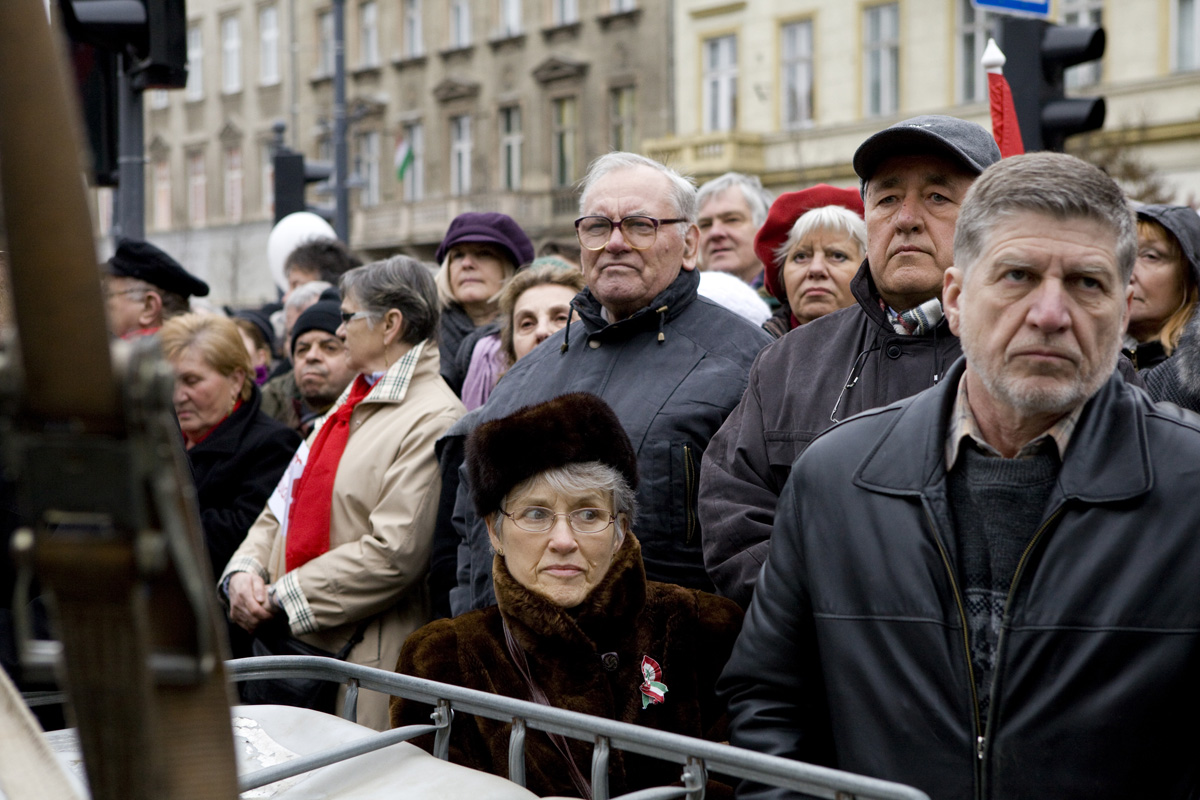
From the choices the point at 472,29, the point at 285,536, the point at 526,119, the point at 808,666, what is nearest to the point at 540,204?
the point at 526,119

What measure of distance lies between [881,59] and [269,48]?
21.2m

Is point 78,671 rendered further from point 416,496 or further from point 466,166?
point 466,166

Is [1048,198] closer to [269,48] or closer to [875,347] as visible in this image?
[875,347]

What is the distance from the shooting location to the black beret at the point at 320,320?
5547mm

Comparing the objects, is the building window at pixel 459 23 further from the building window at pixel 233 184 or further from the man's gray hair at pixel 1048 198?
the man's gray hair at pixel 1048 198

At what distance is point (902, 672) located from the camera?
7.43 feet

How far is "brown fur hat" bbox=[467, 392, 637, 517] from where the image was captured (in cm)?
328

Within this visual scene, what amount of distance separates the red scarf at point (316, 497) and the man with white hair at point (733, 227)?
2.27m

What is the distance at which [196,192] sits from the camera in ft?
138

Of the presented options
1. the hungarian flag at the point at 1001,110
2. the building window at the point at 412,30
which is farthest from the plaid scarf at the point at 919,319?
the building window at the point at 412,30

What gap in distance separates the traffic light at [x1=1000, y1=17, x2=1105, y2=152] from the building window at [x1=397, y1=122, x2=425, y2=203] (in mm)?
31397

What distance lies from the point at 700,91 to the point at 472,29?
8.25 metres

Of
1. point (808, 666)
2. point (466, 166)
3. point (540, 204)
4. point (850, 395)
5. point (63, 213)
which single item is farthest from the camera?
point (466, 166)

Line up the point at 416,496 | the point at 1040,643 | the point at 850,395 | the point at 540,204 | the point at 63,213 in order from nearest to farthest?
1. the point at 63,213
2. the point at 1040,643
3. the point at 850,395
4. the point at 416,496
5. the point at 540,204
